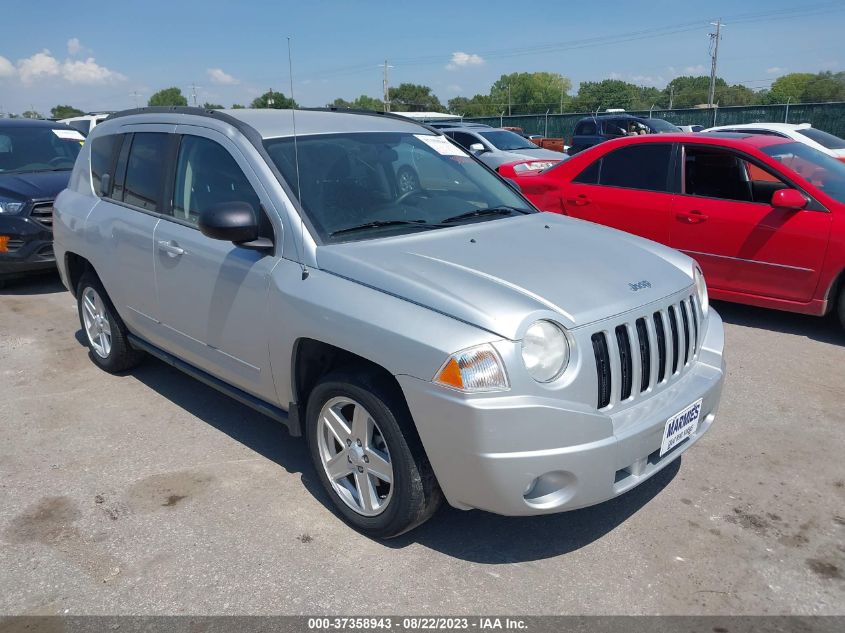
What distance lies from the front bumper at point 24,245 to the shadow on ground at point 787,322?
7.14 meters

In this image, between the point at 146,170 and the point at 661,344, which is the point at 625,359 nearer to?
the point at 661,344

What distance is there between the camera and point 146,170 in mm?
4508

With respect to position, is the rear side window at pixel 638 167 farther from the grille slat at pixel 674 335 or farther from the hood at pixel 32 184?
the hood at pixel 32 184

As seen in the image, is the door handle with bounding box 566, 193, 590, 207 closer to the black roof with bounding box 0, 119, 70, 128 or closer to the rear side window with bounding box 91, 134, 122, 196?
the rear side window with bounding box 91, 134, 122, 196

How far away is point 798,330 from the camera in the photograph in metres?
6.14

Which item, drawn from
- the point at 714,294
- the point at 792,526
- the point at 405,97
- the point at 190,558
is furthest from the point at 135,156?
the point at 405,97

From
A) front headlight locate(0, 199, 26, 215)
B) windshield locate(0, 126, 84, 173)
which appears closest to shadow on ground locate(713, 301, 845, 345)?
front headlight locate(0, 199, 26, 215)

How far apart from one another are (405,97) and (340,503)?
345ft

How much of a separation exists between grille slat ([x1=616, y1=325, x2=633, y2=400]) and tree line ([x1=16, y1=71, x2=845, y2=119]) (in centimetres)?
6195

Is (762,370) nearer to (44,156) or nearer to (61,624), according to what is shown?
(61,624)

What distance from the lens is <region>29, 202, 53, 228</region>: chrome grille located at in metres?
7.91

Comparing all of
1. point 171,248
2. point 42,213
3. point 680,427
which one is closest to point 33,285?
point 42,213

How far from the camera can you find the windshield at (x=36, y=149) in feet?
29.0

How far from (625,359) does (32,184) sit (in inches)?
305
